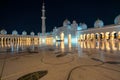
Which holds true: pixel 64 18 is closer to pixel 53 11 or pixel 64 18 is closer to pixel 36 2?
pixel 53 11

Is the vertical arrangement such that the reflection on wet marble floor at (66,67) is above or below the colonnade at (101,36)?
below

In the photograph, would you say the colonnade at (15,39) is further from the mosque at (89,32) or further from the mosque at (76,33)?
the mosque at (89,32)

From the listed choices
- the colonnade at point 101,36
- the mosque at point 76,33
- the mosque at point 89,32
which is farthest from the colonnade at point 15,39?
the colonnade at point 101,36

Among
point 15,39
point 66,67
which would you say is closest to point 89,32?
point 15,39

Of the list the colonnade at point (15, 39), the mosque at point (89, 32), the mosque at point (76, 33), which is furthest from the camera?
the colonnade at point (15, 39)

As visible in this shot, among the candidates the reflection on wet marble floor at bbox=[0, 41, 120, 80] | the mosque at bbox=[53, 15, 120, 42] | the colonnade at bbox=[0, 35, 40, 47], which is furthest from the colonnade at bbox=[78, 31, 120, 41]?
the reflection on wet marble floor at bbox=[0, 41, 120, 80]

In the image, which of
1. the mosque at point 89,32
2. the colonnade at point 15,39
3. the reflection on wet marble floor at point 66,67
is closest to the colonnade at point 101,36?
the mosque at point 89,32

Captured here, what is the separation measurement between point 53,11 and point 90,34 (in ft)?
53.4

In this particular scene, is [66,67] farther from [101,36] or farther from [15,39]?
[15,39]

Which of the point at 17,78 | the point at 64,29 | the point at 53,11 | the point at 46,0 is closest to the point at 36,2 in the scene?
the point at 46,0

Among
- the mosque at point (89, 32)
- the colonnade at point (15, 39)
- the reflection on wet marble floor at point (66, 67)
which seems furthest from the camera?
the colonnade at point (15, 39)

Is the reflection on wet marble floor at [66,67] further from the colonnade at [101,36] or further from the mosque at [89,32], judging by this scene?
the colonnade at [101,36]

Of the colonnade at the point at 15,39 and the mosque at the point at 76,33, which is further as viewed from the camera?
the colonnade at the point at 15,39

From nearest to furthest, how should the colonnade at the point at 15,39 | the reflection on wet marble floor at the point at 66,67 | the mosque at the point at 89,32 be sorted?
1. the reflection on wet marble floor at the point at 66,67
2. the mosque at the point at 89,32
3. the colonnade at the point at 15,39
